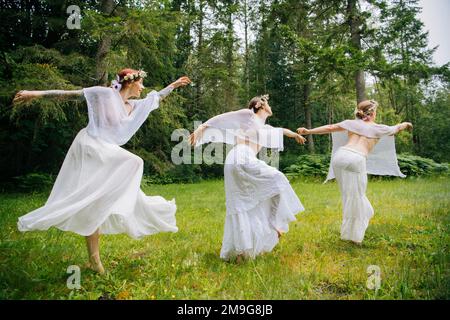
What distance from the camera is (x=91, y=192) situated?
3.92m

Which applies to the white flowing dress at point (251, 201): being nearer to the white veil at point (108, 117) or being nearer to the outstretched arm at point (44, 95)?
the white veil at point (108, 117)

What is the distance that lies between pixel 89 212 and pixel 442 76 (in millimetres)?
16249

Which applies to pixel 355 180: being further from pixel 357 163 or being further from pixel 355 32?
pixel 355 32

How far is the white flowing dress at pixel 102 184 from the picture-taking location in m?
3.79

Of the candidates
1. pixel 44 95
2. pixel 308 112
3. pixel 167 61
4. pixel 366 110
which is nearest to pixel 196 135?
pixel 44 95

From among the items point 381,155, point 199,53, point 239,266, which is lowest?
point 239,266

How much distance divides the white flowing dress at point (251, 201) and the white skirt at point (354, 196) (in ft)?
4.13

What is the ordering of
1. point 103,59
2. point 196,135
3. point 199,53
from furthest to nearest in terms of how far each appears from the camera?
point 199,53 → point 103,59 → point 196,135

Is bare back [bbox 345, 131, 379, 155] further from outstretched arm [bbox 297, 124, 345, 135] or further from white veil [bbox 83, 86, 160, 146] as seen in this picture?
white veil [bbox 83, 86, 160, 146]

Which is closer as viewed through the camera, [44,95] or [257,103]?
[44,95]

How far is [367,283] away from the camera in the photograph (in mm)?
3877

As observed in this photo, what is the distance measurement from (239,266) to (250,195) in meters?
0.96

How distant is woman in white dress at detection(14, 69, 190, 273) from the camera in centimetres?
380
